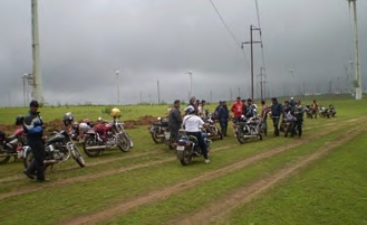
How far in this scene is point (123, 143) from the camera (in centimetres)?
1980

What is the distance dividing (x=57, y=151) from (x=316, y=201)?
24.9 feet

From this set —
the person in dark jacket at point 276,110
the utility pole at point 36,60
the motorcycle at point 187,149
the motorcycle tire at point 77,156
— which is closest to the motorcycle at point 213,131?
the person in dark jacket at point 276,110

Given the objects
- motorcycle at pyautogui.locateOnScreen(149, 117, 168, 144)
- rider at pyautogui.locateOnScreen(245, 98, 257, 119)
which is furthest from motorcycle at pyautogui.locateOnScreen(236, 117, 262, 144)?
motorcycle at pyautogui.locateOnScreen(149, 117, 168, 144)

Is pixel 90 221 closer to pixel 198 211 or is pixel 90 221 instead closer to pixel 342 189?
pixel 198 211

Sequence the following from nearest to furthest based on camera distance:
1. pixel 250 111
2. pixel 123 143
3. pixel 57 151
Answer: pixel 57 151
pixel 123 143
pixel 250 111

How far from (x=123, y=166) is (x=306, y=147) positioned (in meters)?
8.54

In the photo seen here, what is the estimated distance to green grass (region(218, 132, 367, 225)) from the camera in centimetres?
942

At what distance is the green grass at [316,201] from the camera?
9422 millimetres

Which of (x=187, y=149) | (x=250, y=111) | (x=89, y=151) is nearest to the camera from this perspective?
(x=187, y=149)

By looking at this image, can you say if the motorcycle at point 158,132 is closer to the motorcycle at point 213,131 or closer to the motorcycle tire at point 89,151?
the motorcycle at point 213,131

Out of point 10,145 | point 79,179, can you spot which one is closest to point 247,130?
point 10,145

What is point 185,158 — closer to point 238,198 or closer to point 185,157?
point 185,157

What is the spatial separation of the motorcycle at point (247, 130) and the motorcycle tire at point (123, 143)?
229 inches

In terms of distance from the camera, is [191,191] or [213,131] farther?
[213,131]
